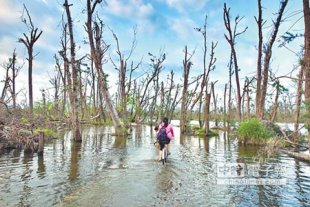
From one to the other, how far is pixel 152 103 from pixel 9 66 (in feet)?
81.0

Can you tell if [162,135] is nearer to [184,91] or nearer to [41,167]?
[41,167]

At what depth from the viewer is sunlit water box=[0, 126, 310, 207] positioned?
8.36 meters

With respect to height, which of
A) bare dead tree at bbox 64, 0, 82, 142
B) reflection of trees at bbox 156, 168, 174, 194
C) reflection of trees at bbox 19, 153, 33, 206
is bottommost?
reflection of trees at bbox 156, 168, 174, 194

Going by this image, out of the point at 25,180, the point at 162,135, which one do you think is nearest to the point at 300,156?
the point at 162,135

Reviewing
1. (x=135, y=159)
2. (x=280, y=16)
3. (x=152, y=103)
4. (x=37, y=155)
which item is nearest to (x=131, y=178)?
(x=135, y=159)

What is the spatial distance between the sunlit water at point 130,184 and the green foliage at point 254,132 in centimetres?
Answer: 617

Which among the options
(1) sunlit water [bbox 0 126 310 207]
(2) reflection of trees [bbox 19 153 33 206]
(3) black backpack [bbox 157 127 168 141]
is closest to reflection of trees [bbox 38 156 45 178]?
(1) sunlit water [bbox 0 126 310 207]

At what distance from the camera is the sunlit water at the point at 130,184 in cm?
836

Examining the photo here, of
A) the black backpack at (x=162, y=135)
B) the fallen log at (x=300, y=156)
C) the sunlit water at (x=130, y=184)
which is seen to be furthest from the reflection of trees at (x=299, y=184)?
the black backpack at (x=162, y=135)

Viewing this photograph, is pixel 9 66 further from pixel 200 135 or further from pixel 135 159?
pixel 135 159

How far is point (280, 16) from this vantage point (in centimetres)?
2334

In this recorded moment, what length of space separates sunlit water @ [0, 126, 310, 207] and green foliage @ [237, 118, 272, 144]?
617 centimetres

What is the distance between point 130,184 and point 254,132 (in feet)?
46.0

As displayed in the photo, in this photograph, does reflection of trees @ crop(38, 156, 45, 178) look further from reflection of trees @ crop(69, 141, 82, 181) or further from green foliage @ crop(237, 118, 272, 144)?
green foliage @ crop(237, 118, 272, 144)
